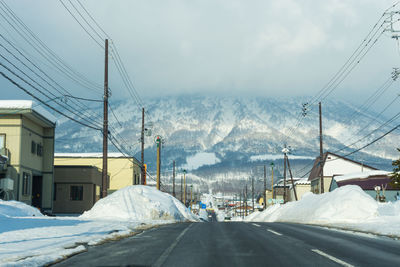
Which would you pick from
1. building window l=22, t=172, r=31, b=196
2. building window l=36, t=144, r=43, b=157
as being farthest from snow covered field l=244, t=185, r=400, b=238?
building window l=36, t=144, r=43, b=157

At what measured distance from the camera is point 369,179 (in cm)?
7594

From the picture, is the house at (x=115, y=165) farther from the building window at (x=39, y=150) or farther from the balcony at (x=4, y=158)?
the balcony at (x=4, y=158)

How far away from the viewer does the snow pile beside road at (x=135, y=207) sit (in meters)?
31.8

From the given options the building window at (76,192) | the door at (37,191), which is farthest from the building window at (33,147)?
the building window at (76,192)

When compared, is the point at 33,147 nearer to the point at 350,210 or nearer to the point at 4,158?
the point at 4,158

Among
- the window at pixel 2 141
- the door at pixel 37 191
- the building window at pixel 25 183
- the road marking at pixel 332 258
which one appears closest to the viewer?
the road marking at pixel 332 258

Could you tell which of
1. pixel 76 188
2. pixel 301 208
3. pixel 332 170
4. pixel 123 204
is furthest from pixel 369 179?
pixel 123 204

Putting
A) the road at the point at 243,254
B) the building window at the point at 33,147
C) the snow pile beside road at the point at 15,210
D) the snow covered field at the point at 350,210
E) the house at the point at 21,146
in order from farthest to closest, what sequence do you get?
the building window at the point at 33,147, the house at the point at 21,146, the snow pile beside road at the point at 15,210, the snow covered field at the point at 350,210, the road at the point at 243,254

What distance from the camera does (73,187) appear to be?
5984 cm

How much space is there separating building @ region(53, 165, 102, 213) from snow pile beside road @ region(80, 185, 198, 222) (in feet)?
76.1

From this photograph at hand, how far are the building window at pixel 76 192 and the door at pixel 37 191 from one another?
1291cm

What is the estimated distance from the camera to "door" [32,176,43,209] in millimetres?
46250

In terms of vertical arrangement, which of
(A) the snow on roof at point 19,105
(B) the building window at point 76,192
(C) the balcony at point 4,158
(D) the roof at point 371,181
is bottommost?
(B) the building window at point 76,192

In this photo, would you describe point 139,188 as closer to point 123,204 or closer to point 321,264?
point 123,204
